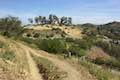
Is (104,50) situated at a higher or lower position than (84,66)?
lower

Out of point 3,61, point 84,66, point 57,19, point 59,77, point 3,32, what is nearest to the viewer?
point 3,61

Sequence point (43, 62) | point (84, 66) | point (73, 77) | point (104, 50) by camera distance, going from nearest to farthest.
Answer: point (73, 77)
point (43, 62)
point (84, 66)
point (104, 50)

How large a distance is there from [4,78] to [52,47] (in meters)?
22.9

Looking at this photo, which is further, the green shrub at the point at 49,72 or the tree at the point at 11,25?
the tree at the point at 11,25

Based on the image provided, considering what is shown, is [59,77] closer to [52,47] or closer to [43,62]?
[43,62]

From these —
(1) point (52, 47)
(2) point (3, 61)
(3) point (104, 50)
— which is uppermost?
(2) point (3, 61)

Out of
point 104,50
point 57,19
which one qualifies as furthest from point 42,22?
point 104,50

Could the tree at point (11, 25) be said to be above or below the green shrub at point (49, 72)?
above

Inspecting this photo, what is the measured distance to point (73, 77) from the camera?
19.3 meters

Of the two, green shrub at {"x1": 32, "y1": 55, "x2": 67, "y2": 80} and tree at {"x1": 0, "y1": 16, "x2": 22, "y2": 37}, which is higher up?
tree at {"x1": 0, "y1": 16, "x2": 22, "y2": 37}

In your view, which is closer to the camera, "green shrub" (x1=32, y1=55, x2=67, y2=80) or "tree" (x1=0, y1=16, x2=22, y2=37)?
"green shrub" (x1=32, y1=55, x2=67, y2=80)

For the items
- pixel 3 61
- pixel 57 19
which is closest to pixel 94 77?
pixel 3 61

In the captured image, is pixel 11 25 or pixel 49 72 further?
pixel 11 25

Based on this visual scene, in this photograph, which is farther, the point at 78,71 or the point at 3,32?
the point at 3,32
